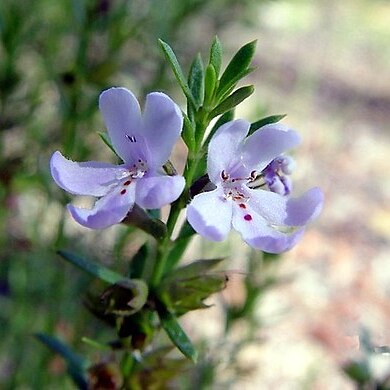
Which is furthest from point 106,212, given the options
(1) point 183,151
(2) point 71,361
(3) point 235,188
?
(1) point 183,151

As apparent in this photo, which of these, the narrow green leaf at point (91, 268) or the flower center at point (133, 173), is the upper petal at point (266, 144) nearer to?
the flower center at point (133, 173)

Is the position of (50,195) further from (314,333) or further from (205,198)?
(314,333)

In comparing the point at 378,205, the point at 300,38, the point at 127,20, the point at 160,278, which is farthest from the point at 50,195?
the point at 300,38

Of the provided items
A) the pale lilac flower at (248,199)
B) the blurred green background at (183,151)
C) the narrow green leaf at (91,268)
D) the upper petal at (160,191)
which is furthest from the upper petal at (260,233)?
the blurred green background at (183,151)

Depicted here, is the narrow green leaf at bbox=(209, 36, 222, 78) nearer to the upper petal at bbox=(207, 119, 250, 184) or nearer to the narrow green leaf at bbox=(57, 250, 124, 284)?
the upper petal at bbox=(207, 119, 250, 184)

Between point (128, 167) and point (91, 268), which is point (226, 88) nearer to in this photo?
point (128, 167)
